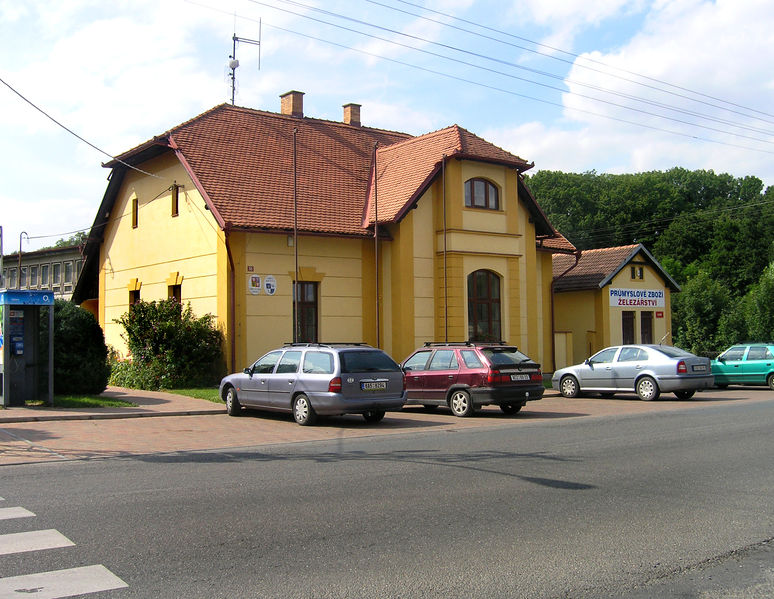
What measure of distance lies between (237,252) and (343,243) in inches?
147

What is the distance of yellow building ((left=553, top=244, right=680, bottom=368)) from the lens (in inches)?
1305

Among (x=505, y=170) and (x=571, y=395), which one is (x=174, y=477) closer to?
(x=571, y=395)

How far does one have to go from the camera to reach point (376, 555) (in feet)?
20.0

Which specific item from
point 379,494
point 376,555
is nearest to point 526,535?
point 376,555

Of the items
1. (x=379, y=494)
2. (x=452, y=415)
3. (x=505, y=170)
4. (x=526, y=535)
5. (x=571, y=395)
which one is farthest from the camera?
(x=505, y=170)

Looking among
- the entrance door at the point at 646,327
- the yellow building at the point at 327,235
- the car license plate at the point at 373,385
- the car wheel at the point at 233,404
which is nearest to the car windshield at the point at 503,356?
the car license plate at the point at 373,385

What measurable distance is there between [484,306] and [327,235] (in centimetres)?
611

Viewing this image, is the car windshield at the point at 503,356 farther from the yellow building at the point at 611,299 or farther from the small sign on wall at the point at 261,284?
the yellow building at the point at 611,299

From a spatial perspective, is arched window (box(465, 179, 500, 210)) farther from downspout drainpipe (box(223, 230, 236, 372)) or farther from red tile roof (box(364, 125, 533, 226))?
downspout drainpipe (box(223, 230, 236, 372))

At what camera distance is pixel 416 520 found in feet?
23.6

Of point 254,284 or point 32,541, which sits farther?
point 254,284

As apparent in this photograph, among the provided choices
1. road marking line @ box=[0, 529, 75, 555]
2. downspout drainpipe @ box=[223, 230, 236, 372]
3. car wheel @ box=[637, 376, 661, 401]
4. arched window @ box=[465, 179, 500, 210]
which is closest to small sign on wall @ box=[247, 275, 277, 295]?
downspout drainpipe @ box=[223, 230, 236, 372]

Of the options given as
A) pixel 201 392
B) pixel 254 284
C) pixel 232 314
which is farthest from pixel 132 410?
pixel 254 284

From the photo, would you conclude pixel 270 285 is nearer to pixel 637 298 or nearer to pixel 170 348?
pixel 170 348
